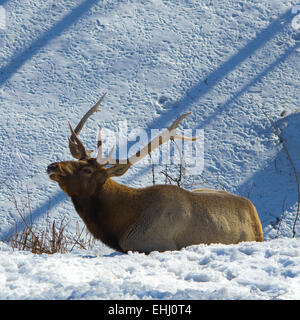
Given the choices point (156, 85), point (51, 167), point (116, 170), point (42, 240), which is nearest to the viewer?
point (51, 167)

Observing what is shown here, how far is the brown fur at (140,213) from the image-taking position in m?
4.62

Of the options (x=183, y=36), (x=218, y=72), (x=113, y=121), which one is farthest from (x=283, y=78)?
(x=113, y=121)

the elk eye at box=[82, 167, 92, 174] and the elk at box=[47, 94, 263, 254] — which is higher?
the elk eye at box=[82, 167, 92, 174]

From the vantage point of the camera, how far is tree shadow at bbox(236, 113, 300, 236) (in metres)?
7.64

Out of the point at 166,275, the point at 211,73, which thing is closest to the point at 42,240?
the point at 166,275

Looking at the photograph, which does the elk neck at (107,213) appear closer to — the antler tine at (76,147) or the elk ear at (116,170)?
the elk ear at (116,170)

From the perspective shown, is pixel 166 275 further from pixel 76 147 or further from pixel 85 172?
pixel 76 147

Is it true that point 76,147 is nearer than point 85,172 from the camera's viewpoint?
No

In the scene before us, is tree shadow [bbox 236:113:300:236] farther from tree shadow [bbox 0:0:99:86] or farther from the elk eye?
tree shadow [bbox 0:0:99:86]

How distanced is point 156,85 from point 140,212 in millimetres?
4559

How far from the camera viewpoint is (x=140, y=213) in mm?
4723

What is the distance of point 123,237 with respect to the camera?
4.68m

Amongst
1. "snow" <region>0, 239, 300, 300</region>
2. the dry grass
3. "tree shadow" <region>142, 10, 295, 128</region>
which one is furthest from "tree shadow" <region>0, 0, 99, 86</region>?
"snow" <region>0, 239, 300, 300</region>

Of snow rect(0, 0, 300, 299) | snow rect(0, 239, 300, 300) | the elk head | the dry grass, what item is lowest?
snow rect(0, 239, 300, 300)
